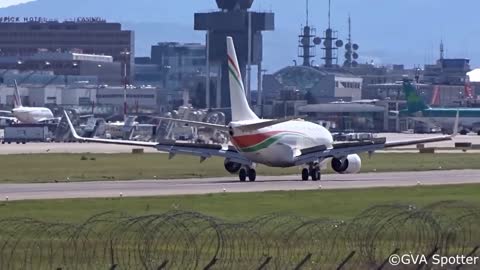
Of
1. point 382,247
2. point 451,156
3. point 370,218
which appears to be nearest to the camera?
point 382,247

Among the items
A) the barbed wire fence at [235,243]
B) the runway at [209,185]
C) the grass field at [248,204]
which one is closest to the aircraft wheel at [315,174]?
the runway at [209,185]

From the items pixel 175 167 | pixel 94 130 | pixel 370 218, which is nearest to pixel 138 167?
pixel 175 167

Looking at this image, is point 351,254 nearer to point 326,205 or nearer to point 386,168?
point 326,205

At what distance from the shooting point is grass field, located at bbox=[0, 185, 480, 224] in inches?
1905

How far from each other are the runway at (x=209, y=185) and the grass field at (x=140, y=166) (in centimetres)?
595

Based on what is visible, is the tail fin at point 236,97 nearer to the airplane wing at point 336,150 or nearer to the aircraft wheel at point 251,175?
the aircraft wheel at point 251,175

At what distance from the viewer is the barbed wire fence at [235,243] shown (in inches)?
1282

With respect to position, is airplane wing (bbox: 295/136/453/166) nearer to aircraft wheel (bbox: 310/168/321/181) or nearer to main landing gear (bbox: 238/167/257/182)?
aircraft wheel (bbox: 310/168/321/181)

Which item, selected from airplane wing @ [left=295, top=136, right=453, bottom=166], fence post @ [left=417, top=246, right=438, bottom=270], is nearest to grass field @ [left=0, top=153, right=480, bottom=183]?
airplane wing @ [left=295, top=136, right=453, bottom=166]

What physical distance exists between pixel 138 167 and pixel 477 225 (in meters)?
54.8

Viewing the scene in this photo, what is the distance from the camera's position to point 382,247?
1385 inches

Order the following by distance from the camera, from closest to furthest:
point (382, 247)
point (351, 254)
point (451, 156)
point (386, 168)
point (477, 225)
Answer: point (351, 254) < point (382, 247) < point (477, 225) < point (386, 168) < point (451, 156)

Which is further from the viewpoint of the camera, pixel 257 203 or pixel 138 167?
pixel 138 167

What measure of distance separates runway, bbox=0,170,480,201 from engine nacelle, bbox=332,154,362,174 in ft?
1.85
